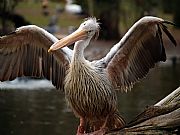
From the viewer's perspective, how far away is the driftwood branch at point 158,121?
808cm

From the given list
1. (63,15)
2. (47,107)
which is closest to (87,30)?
(47,107)

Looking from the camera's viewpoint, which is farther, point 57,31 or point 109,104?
point 57,31

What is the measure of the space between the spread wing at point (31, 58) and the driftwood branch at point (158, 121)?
6.30 ft

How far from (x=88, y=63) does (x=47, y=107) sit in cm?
1060

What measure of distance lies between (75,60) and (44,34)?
1138 millimetres

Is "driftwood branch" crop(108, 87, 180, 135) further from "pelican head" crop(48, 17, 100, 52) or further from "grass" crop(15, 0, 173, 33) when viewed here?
"grass" crop(15, 0, 173, 33)

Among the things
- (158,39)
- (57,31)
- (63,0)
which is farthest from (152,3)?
(158,39)

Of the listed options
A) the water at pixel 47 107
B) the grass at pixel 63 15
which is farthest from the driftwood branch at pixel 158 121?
the grass at pixel 63 15

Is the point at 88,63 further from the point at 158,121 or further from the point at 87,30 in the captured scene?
the point at 158,121

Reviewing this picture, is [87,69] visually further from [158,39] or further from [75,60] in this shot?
[158,39]

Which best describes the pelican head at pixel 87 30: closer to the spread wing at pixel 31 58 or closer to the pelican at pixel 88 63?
the pelican at pixel 88 63

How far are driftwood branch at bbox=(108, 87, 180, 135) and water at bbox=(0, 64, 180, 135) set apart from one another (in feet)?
23.6

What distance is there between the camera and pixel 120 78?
9.72 metres

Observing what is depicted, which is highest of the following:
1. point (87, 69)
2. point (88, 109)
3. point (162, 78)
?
point (87, 69)
